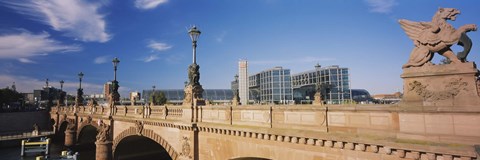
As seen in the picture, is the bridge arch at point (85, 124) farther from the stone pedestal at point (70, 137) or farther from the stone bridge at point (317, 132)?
the stone bridge at point (317, 132)

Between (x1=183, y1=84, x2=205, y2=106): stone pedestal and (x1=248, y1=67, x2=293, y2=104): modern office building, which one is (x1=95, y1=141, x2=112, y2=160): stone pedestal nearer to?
(x1=183, y1=84, x2=205, y2=106): stone pedestal

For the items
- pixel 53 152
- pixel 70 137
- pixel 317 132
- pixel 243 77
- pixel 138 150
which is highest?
pixel 243 77

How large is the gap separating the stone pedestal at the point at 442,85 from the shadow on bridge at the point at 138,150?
26.7 m

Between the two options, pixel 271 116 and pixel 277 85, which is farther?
pixel 277 85

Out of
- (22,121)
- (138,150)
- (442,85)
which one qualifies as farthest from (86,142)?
(442,85)

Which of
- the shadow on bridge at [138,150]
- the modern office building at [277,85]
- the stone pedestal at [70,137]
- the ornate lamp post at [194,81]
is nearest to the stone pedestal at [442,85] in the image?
the ornate lamp post at [194,81]

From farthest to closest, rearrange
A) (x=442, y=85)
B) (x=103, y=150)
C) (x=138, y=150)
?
(x=138, y=150) → (x=103, y=150) → (x=442, y=85)

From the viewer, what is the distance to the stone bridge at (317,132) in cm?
703

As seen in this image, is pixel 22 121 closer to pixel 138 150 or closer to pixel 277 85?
pixel 138 150

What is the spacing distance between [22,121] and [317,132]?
257 feet

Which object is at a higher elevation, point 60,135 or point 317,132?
point 317,132

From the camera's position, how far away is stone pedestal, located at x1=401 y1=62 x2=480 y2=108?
689 centimetres

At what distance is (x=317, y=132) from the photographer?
A: 9.71 meters

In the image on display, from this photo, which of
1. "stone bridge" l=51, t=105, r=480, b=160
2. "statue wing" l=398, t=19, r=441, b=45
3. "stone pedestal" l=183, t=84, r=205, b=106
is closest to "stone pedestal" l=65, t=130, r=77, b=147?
"stone bridge" l=51, t=105, r=480, b=160
